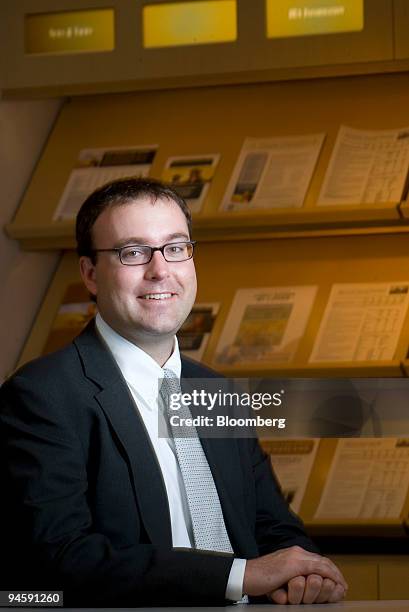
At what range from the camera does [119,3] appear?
3.57 meters

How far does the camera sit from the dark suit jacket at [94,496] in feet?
6.45

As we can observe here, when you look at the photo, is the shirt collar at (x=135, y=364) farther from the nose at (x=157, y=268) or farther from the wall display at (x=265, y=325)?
the wall display at (x=265, y=325)

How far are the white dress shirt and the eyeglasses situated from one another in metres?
0.14

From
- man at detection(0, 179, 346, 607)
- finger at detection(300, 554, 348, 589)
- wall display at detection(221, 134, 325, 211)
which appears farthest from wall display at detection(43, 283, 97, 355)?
finger at detection(300, 554, 348, 589)

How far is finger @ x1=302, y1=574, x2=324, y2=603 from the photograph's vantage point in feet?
6.65

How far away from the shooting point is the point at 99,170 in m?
3.80

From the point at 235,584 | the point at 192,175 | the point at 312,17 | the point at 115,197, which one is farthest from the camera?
the point at 192,175

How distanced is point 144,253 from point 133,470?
432 mm

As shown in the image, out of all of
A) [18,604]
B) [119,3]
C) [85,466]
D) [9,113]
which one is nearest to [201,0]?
[119,3]

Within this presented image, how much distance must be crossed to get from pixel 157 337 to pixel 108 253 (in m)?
0.19

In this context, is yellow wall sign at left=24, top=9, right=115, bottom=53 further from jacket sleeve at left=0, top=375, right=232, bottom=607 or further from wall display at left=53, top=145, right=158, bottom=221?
jacket sleeve at left=0, top=375, right=232, bottom=607

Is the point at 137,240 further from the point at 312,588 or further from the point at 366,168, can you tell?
the point at 366,168

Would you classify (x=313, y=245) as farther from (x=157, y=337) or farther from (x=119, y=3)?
(x=157, y=337)

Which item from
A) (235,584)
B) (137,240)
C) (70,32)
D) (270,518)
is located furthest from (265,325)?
(235,584)
